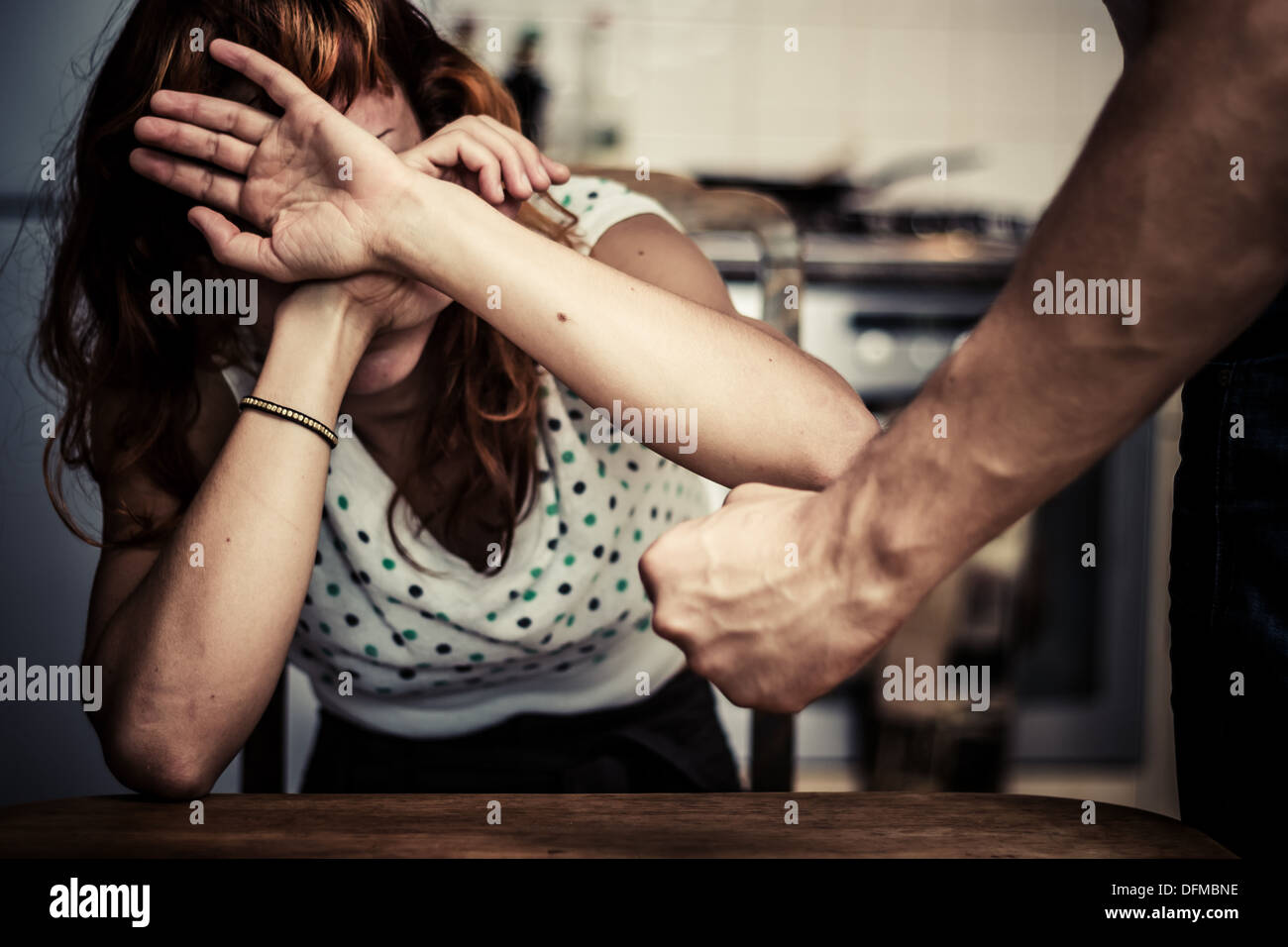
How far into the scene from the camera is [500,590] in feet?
2.76

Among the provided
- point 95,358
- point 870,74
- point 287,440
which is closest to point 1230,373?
point 287,440

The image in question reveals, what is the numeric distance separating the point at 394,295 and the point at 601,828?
376mm

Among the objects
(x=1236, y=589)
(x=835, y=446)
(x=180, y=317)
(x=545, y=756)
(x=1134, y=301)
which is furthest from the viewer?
(x=545, y=756)

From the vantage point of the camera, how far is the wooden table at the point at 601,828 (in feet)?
1.54

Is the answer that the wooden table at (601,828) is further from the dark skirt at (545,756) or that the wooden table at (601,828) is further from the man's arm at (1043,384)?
the dark skirt at (545,756)

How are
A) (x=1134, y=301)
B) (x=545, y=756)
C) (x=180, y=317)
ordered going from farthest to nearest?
(x=545, y=756) < (x=180, y=317) < (x=1134, y=301)

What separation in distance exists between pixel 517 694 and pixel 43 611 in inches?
34.4

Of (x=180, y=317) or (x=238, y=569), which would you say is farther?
(x=180, y=317)

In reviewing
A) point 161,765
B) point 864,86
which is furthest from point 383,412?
point 864,86

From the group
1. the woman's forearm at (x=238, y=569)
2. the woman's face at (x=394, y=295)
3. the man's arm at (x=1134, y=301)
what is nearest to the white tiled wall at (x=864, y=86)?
the woman's face at (x=394, y=295)

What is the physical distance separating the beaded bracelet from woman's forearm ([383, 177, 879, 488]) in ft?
0.46

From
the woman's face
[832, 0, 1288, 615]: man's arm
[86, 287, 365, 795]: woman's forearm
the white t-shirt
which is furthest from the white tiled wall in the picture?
[832, 0, 1288, 615]: man's arm

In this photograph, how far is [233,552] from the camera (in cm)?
66

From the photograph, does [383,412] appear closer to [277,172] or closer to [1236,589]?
[277,172]
